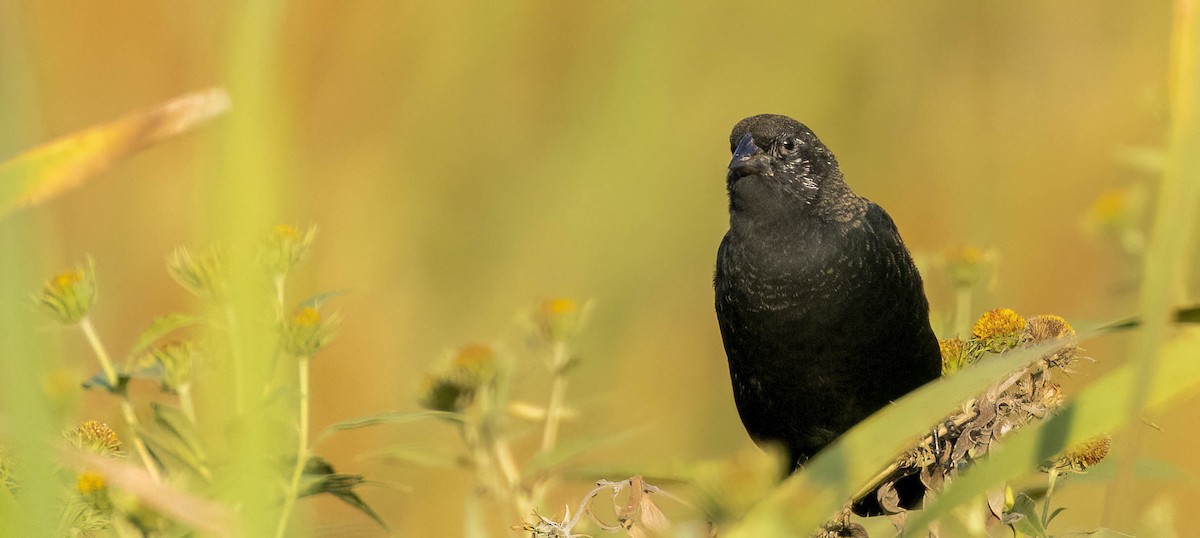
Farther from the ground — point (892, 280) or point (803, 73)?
point (803, 73)

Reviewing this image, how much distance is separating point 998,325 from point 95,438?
129cm

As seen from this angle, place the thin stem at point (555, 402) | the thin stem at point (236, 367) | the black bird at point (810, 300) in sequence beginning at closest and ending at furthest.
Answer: the thin stem at point (236, 367)
the thin stem at point (555, 402)
the black bird at point (810, 300)

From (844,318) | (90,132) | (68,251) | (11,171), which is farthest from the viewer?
(68,251)

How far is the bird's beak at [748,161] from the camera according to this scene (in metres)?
3.15

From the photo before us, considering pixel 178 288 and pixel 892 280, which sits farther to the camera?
pixel 178 288

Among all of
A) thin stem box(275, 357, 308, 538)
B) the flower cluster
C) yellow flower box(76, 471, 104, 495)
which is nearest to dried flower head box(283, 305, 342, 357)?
thin stem box(275, 357, 308, 538)

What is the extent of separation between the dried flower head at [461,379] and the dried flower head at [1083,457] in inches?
→ 44.2

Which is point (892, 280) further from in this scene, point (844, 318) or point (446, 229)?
point (446, 229)

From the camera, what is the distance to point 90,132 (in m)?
1.73

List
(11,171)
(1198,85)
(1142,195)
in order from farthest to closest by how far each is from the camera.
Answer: (1142,195) → (11,171) → (1198,85)

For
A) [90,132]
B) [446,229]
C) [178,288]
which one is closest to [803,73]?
[446,229]

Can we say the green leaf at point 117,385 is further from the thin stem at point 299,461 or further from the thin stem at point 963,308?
the thin stem at point 963,308

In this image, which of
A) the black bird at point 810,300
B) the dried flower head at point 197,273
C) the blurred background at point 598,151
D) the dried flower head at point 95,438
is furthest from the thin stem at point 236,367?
the blurred background at point 598,151

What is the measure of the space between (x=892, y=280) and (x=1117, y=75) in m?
3.26
